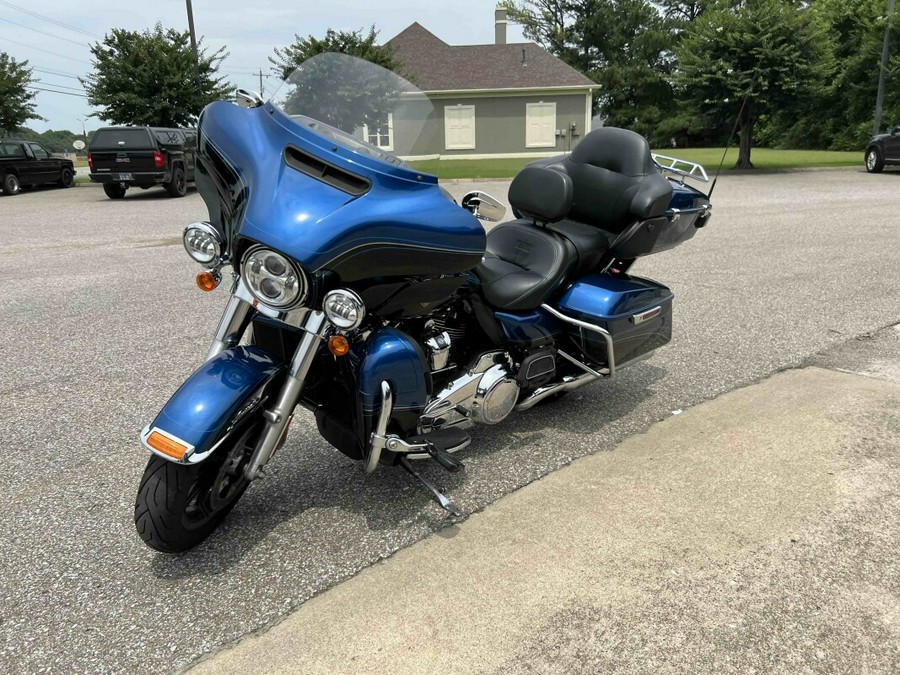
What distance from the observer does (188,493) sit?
249 cm

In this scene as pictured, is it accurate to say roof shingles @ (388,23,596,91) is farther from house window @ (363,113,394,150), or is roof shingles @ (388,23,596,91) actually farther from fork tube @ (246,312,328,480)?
fork tube @ (246,312,328,480)

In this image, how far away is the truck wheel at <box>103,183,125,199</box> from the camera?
1778 centimetres

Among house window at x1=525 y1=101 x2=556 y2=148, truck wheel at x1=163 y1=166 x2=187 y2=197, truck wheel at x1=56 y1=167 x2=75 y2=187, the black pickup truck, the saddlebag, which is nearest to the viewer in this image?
the saddlebag

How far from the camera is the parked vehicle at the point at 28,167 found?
19.4 metres

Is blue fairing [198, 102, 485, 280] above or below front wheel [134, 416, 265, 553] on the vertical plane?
above

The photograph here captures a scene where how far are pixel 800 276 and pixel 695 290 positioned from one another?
4.48 ft

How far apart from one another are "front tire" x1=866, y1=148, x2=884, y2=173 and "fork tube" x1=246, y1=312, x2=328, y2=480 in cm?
2285

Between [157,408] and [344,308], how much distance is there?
90.6 inches

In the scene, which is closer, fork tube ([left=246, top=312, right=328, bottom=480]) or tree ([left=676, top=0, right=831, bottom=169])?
fork tube ([left=246, top=312, right=328, bottom=480])

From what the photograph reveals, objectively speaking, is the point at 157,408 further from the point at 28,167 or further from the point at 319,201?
the point at 28,167

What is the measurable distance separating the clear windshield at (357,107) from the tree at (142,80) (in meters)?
23.3

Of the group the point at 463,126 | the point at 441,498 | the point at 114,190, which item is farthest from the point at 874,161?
the point at 441,498

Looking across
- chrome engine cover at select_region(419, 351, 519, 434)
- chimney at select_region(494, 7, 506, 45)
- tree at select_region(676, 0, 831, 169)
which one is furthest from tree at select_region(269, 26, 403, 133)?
chimney at select_region(494, 7, 506, 45)

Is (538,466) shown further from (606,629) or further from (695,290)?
(695,290)
